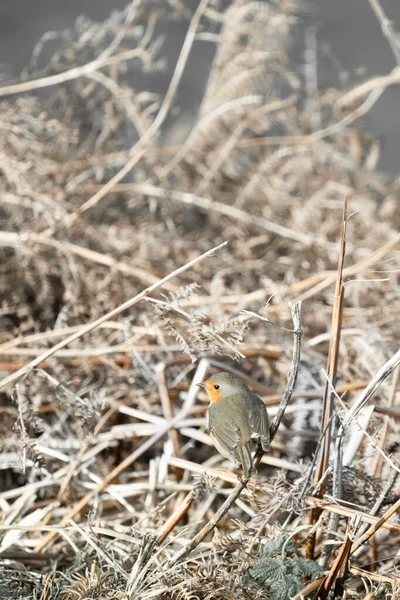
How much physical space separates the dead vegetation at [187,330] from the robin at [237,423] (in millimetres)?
55

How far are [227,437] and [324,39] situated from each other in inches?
113

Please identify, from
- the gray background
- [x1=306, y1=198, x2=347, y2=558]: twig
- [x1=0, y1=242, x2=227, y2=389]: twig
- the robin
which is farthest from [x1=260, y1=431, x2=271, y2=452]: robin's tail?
the gray background

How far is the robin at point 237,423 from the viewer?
96cm

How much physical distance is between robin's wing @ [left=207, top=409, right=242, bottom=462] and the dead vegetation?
0.06m

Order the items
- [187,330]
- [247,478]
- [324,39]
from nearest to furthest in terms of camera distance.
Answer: [247,478] < [187,330] < [324,39]

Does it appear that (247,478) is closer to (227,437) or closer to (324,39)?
(227,437)

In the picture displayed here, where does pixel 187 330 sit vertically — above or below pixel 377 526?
above

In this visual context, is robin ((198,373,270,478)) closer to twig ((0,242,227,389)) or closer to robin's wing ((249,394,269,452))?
robin's wing ((249,394,269,452))

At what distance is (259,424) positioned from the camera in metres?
0.98

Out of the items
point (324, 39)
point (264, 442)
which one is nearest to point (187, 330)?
point (264, 442)

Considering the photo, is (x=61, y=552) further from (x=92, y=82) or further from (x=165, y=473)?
(x=92, y=82)

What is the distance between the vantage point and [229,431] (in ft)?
3.17

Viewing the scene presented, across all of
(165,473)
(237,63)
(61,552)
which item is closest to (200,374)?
(165,473)

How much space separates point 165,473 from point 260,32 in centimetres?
172
